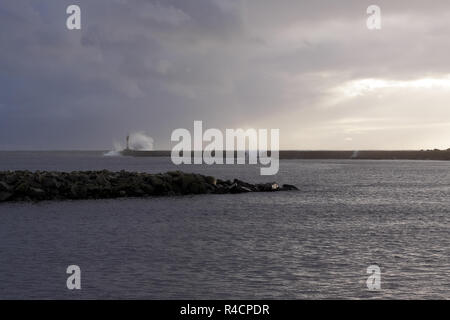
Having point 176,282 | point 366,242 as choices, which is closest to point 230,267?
point 176,282

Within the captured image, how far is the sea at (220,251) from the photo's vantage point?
46.1ft

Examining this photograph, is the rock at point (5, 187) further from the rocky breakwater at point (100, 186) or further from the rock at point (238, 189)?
the rock at point (238, 189)

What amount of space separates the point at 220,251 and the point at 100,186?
2443 cm

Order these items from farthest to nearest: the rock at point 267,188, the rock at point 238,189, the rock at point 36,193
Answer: the rock at point 267,188 → the rock at point 238,189 → the rock at point 36,193

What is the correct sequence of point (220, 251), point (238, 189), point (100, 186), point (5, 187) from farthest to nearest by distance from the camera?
1. point (238, 189)
2. point (100, 186)
3. point (5, 187)
4. point (220, 251)

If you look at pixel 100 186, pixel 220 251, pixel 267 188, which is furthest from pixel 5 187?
pixel 220 251

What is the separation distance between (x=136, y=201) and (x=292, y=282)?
1003 inches

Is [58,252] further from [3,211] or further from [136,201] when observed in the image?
[136,201]

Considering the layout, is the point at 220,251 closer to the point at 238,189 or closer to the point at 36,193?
the point at 36,193

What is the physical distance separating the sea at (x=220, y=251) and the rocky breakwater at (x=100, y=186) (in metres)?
3.03

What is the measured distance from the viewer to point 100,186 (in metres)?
42.2

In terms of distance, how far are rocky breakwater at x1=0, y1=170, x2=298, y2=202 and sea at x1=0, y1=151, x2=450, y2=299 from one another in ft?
9.93

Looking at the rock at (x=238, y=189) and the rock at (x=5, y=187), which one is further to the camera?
the rock at (x=238, y=189)

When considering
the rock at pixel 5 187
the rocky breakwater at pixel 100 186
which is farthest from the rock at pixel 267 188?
the rock at pixel 5 187
